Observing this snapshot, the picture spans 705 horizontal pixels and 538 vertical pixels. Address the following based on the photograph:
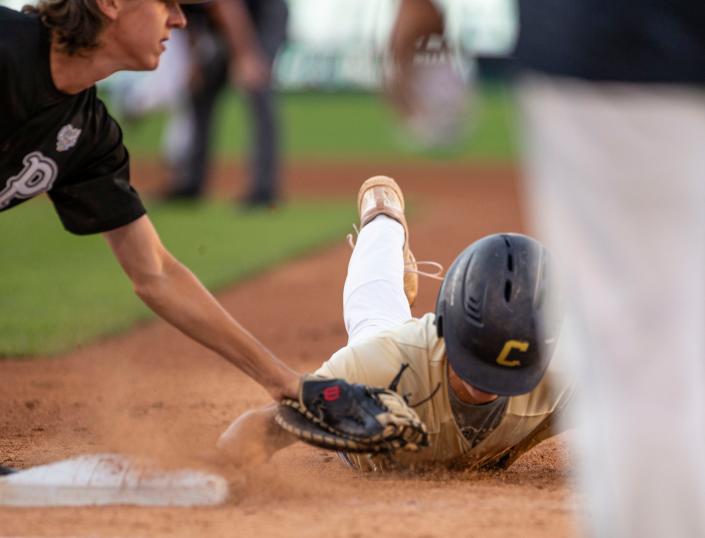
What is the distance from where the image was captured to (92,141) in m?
3.77

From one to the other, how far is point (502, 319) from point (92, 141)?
1376 mm

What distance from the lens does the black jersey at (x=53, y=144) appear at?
3.47 m

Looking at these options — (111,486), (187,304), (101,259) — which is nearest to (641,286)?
(111,486)

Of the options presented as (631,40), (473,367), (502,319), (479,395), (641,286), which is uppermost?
(631,40)

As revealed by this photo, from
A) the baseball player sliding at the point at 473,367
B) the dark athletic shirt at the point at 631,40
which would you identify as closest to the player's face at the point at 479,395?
the baseball player sliding at the point at 473,367

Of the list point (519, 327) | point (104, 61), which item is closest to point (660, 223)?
point (519, 327)

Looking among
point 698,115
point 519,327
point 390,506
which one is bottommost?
point 390,506

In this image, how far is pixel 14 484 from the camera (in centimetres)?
342

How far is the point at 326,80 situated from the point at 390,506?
29981 millimetres

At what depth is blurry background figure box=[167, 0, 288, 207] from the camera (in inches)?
480

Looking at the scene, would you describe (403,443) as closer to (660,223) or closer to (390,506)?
(390,506)

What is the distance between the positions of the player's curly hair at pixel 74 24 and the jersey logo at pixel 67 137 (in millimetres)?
240

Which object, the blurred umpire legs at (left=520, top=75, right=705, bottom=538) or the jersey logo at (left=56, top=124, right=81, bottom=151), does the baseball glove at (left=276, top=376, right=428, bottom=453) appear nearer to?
the jersey logo at (left=56, top=124, right=81, bottom=151)

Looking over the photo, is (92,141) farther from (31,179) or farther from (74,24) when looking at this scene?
(74,24)
